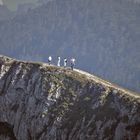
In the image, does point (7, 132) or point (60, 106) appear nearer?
point (60, 106)

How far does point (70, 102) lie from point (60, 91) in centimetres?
466

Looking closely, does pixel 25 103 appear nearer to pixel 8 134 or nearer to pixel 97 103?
pixel 8 134

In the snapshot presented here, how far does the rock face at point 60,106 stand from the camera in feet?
326

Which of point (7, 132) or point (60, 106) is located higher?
point (60, 106)

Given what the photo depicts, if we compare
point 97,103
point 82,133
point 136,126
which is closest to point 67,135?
point 82,133

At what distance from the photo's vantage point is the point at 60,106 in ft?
364

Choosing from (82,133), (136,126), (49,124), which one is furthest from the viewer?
(49,124)

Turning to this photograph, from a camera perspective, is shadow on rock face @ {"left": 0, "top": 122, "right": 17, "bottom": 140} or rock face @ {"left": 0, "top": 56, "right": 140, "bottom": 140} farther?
shadow on rock face @ {"left": 0, "top": 122, "right": 17, "bottom": 140}

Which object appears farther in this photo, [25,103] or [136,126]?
[25,103]

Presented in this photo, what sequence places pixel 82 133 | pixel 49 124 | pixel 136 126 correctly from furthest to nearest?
pixel 49 124, pixel 82 133, pixel 136 126

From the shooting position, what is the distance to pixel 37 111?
371 feet

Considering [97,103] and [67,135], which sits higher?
[97,103]

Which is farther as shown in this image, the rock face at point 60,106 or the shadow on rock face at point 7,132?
the shadow on rock face at point 7,132

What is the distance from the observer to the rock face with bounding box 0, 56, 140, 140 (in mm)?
99312
